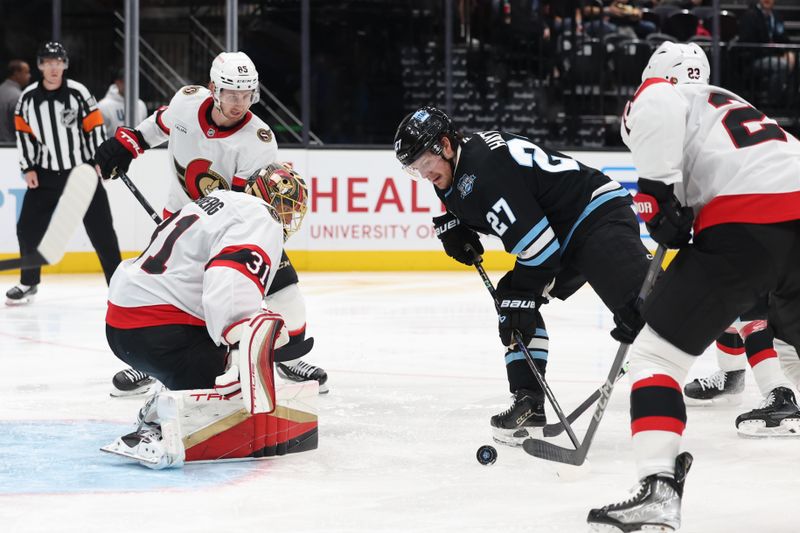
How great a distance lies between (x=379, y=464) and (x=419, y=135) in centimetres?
82

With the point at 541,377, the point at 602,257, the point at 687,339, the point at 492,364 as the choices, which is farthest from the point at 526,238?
the point at 492,364

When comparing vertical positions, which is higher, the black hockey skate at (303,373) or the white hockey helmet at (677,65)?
the white hockey helmet at (677,65)

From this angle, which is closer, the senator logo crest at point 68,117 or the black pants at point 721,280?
the black pants at point 721,280

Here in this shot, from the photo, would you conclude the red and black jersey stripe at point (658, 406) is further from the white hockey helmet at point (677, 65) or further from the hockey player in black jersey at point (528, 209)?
the white hockey helmet at point (677, 65)

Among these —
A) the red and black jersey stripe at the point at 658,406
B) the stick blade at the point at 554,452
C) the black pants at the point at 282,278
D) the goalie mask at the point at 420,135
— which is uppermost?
the goalie mask at the point at 420,135

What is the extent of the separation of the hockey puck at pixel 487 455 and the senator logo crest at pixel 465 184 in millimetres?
623

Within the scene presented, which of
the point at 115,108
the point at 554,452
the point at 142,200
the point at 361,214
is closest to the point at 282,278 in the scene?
the point at 142,200

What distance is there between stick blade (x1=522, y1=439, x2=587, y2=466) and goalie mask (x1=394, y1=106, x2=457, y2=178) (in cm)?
75

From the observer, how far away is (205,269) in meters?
2.83

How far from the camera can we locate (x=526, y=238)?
2949 millimetres

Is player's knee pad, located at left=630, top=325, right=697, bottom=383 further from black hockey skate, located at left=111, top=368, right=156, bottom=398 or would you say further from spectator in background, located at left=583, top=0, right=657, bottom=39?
spectator in background, located at left=583, top=0, right=657, bottom=39

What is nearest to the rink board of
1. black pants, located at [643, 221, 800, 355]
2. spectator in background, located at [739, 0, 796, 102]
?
spectator in background, located at [739, 0, 796, 102]

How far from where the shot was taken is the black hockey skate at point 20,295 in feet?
20.7

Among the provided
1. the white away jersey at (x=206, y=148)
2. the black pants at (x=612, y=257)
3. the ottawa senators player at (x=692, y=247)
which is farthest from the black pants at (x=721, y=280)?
the white away jersey at (x=206, y=148)
